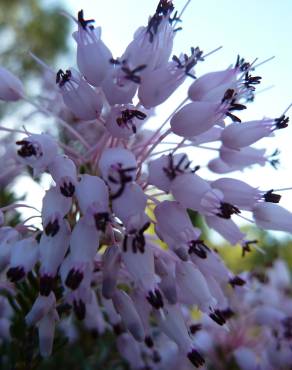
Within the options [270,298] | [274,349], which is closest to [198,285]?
[274,349]

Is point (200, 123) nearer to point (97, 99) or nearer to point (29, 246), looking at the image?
point (97, 99)

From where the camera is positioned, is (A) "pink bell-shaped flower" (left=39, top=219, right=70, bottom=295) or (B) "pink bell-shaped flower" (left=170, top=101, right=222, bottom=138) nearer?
(A) "pink bell-shaped flower" (left=39, top=219, right=70, bottom=295)

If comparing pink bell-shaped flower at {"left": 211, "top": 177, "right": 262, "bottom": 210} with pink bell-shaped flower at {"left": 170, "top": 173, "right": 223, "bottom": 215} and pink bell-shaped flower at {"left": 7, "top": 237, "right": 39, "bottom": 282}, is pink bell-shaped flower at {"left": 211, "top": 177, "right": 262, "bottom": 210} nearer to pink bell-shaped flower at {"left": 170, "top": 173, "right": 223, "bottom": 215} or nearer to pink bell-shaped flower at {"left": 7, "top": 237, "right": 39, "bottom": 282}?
pink bell-shaped flower at {"left": 170, "top": 173, "right": 223, "bottom": 215}

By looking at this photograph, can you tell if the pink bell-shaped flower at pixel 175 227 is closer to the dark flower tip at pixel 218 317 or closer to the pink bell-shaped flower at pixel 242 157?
the dark flower tip at pixel 218 317

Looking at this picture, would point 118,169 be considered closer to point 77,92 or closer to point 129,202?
point 129,202

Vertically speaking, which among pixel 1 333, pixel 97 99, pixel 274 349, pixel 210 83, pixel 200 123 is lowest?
pixel 1 333

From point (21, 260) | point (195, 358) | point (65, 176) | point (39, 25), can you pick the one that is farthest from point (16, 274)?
point (39, 25)

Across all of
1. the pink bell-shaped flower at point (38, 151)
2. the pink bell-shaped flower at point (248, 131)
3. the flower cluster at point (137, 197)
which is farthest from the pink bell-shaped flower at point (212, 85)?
the pink bell-shaped flower at point (38, 151)

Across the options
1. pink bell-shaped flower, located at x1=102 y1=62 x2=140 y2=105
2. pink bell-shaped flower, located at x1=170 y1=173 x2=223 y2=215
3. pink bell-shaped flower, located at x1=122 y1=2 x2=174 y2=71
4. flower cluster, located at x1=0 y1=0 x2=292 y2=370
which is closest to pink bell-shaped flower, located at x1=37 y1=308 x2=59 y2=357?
flower cluster, located at x1=0 y1=0 x2=292 y2=370
